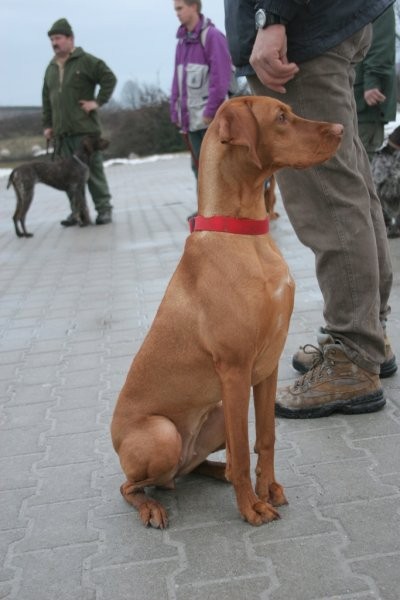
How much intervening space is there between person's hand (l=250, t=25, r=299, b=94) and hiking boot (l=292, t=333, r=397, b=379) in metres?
1.22

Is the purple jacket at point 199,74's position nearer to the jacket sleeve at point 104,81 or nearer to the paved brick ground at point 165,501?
the jacket sleeve at point 104,81

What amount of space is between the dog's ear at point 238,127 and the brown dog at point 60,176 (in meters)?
8.74

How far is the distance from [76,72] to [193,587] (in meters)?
9.50

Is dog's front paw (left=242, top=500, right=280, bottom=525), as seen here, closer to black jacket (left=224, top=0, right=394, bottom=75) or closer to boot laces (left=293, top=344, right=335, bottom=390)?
boot laces (left=293, top=344, right=335, bottom=390)

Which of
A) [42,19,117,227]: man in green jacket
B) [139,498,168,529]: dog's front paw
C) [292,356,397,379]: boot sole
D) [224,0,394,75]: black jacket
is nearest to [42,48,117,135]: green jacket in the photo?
[42,19,117,227]: man in green jacket

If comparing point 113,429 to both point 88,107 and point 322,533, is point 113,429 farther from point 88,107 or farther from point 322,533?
point 88,107

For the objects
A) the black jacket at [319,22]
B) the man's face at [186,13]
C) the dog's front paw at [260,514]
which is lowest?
the dog's front paw at [260,514]

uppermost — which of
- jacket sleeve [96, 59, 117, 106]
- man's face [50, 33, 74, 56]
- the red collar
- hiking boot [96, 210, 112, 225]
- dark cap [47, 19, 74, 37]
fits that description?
dark cap [47, 19, 74, 37]

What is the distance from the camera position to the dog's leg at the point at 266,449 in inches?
107

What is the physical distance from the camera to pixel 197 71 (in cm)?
875

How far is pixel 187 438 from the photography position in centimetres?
278

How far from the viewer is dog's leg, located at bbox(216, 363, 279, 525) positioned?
8.22ft

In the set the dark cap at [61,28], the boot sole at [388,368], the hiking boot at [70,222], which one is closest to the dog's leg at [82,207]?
the hiking boot at [70,222]

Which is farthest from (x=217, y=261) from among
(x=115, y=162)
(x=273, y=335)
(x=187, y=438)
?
(x=115, y=162)
